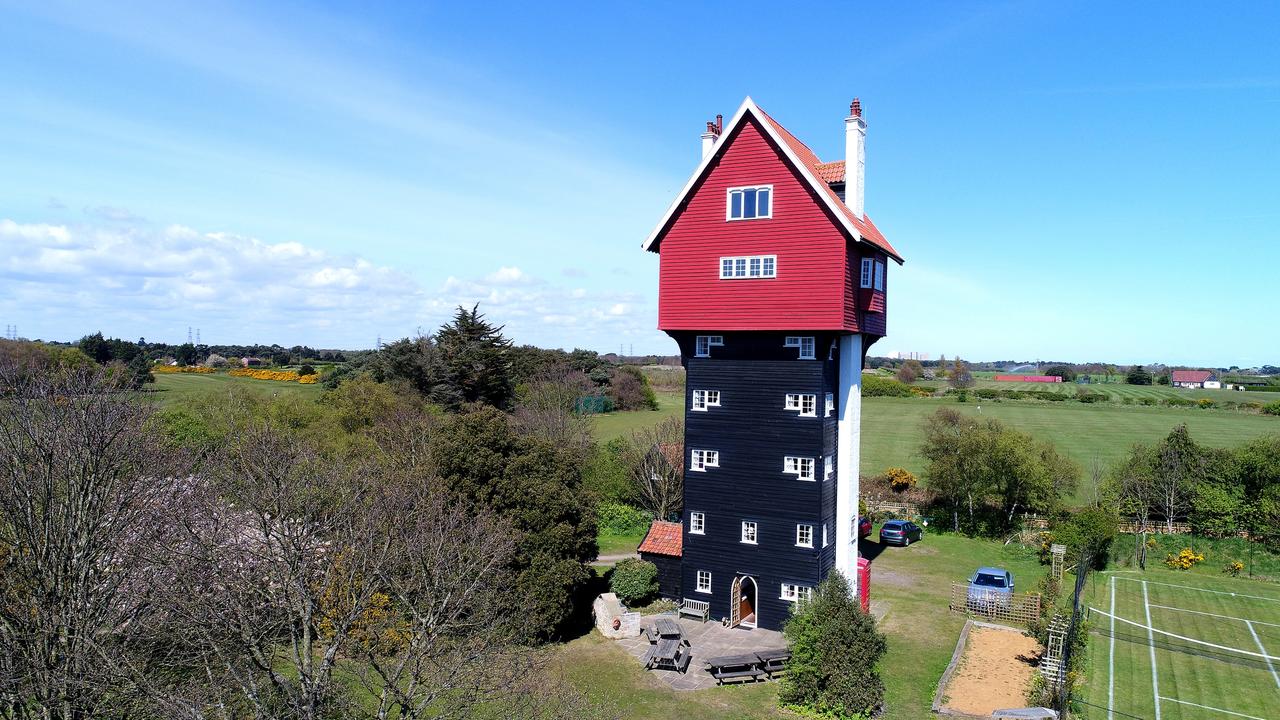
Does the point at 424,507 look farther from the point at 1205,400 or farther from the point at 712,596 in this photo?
the point at 1205,400

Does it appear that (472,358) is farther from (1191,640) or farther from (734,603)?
(1191,640)

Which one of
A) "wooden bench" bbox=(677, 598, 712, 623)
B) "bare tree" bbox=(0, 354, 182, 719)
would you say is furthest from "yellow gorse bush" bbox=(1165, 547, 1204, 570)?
"bare tree" bbox=(0, 354, 182, 719)

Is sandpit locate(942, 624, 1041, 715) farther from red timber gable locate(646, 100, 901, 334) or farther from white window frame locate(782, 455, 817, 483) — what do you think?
red timber gable locate(646, 100, 901, 334)

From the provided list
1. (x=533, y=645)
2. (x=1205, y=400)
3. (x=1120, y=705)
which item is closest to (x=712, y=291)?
(x=533, y=645)

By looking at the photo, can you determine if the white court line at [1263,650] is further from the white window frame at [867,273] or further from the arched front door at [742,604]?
the white window frame at [867,273]

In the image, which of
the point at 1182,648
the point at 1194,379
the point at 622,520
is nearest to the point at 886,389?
the point at 1194,379

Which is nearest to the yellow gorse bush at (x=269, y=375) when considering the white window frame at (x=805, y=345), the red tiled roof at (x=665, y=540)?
the red tiled roof at (x=665, y=540)
